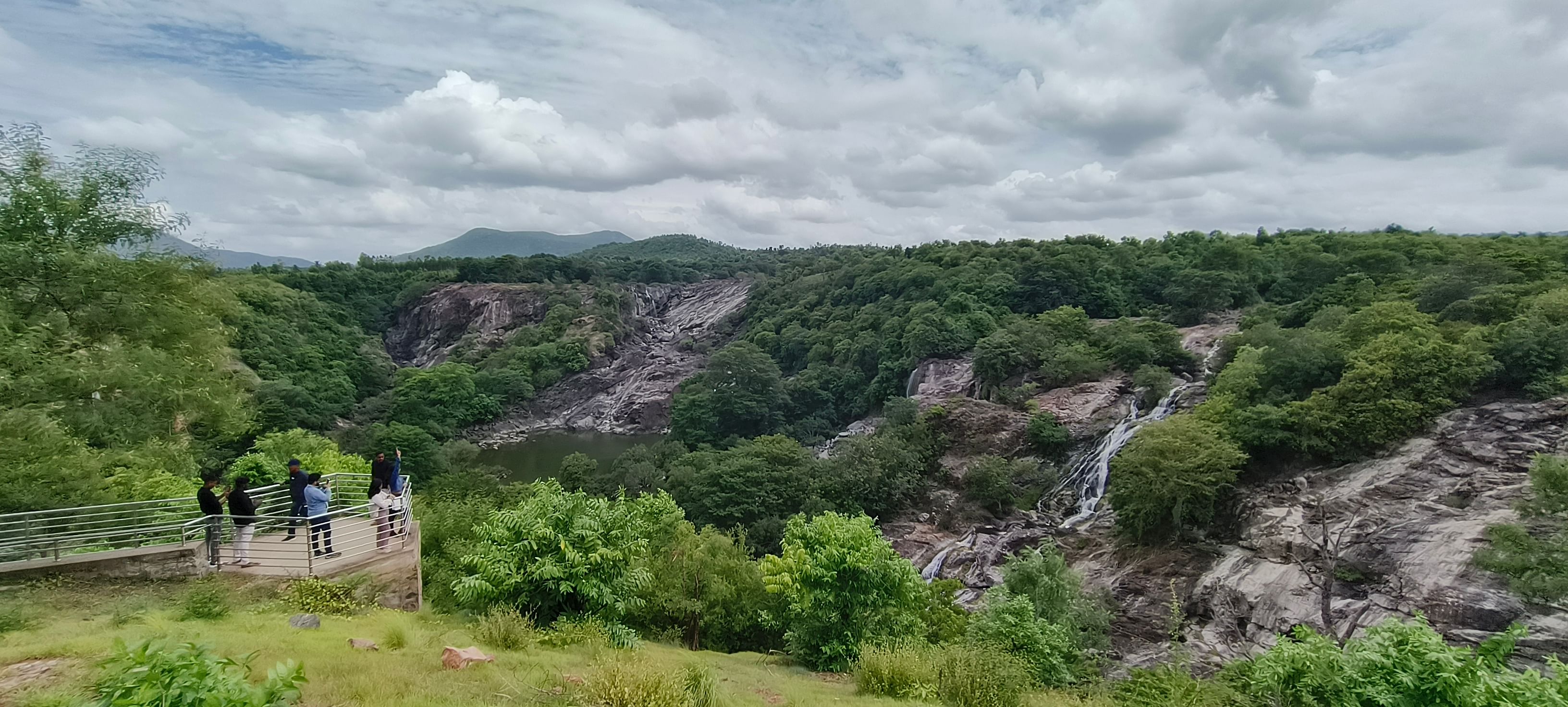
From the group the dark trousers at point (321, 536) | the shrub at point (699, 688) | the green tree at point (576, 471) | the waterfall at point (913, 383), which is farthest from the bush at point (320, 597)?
the waterfall at point (913, 383)

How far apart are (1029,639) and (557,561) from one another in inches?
379

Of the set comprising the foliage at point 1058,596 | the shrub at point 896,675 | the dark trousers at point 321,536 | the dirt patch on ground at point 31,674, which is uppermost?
the dirt patch on ground at point 31,674

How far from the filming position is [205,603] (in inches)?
359

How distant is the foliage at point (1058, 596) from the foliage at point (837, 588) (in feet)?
15.5

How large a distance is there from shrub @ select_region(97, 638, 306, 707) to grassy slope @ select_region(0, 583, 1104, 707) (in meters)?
0.71

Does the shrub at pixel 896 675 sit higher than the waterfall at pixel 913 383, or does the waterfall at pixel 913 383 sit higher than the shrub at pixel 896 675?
the shrub at pixel 896 675

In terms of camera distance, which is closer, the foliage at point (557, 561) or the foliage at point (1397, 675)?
the foliage at point (1397, 675)

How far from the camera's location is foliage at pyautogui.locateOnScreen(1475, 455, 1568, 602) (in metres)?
15.1

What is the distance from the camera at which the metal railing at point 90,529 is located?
32.4ft

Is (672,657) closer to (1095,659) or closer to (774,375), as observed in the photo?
(1095,659)

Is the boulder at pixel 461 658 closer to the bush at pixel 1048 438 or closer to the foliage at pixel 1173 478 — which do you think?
the foliage at pixel 1173 478

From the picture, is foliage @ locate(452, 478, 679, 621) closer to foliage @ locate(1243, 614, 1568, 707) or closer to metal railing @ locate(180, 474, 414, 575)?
metal railing @ locate(180, 474, 414, 575)

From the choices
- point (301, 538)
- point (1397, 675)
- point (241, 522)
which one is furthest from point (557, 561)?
point (1397, 675)

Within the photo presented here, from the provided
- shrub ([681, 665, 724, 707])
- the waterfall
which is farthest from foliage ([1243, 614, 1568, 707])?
the waterfall
